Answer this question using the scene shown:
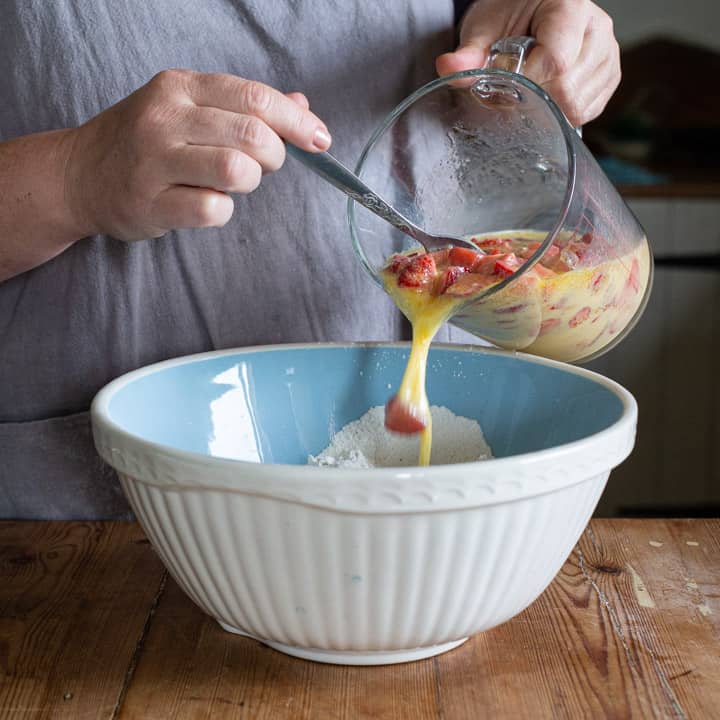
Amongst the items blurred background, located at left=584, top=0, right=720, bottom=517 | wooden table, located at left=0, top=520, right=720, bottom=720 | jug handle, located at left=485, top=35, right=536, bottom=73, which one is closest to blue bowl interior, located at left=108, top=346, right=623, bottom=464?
wooden table, located at left=0, top=520, right=720, bottom=720

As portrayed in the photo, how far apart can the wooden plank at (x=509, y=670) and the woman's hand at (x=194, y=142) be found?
0.27m

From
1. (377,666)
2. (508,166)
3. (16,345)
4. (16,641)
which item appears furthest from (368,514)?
(16,345)

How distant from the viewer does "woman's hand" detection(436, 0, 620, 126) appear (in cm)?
83

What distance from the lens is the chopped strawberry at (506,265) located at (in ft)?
2.26

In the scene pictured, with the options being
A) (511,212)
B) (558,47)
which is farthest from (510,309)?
(558,47)

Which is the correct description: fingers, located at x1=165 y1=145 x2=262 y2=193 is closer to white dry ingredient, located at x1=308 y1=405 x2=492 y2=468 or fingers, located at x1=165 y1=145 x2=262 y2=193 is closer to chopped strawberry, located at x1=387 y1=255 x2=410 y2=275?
chopped strawberry, located at x1=387 y1=255 x2=410 y2=275

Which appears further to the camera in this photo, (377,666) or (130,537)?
(130,537)

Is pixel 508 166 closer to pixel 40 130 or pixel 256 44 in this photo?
pixel 256 44

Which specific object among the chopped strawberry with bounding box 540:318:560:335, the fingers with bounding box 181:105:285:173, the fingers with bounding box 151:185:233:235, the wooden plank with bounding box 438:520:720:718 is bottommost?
the wooden plank with bounding box 438:520:720:718

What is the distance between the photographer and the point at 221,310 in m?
0.91

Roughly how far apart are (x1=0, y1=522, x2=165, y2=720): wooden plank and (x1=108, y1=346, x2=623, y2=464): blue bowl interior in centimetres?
11

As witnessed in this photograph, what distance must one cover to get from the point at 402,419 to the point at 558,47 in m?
0.33

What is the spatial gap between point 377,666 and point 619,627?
6.5 inches

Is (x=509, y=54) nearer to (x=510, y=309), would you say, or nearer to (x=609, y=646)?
(x=510, y=309)
